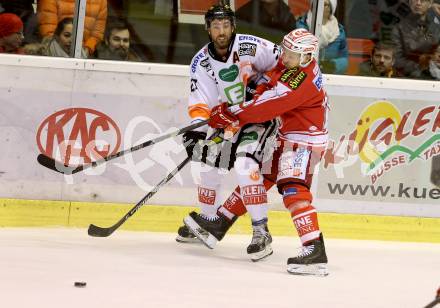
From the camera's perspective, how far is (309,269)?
17.3ft

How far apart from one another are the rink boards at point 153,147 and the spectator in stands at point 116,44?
0.08 meters

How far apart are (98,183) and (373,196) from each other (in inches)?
58.1

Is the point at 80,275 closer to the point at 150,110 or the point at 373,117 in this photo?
the point at 150,110

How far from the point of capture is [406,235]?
6457 mm

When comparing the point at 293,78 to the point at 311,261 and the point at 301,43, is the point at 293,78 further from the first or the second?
the point at 311,261

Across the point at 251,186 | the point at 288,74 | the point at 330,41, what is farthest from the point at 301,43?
the point at 330,41

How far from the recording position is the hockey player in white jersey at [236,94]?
5.59 meters

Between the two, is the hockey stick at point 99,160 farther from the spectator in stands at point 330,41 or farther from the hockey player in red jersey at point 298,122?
the spectator in stands at point 330,41

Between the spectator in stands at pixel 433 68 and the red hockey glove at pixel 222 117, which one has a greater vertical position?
the spectator in stands at pixel 433 68

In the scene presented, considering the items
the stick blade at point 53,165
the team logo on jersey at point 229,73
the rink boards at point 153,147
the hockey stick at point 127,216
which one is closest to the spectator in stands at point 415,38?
the rink boards at point 153,147

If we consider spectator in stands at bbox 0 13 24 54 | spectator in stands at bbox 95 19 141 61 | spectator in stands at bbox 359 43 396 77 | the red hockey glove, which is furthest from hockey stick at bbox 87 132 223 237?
spectator in stands at bbox 359 43 396 77

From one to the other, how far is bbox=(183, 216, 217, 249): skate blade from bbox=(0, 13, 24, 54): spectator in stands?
1.22m

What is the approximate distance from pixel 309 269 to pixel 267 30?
5.27ft

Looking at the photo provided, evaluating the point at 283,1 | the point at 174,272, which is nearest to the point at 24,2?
the point at 283,1
